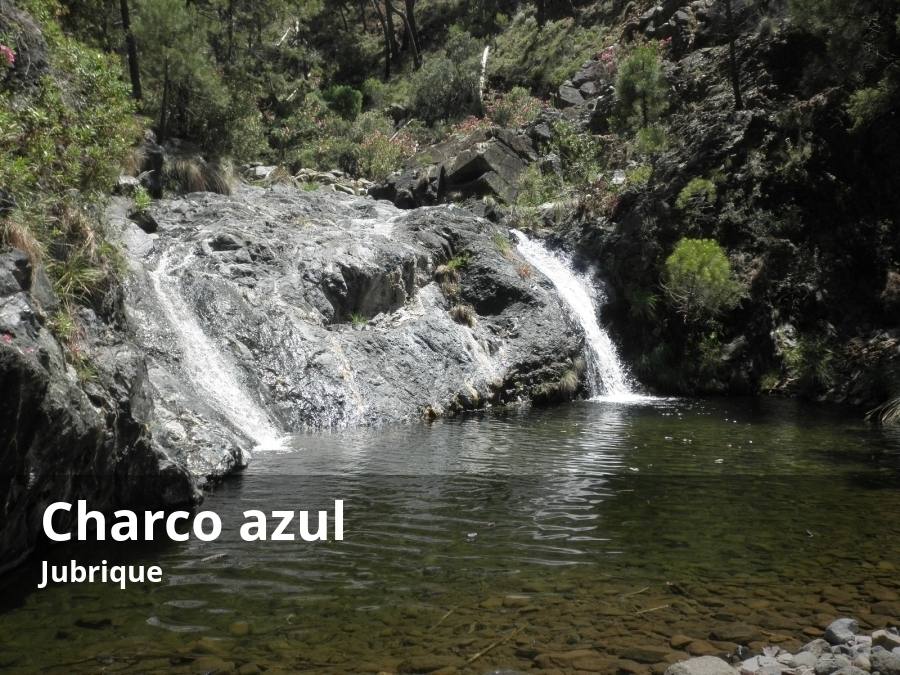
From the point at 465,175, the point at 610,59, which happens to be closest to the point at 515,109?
the point at 610,59

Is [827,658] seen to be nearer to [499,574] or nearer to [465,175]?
[499,574]

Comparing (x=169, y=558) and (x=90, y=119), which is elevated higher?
(x=90, y=119)

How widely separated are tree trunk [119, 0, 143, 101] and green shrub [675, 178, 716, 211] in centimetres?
1870

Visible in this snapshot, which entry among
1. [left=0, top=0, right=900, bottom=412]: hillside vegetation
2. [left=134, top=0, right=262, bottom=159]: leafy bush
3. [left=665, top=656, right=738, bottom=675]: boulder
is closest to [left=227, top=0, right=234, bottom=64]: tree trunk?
[left=0, top=0, right=900, bottom=412]: hillside vegetation

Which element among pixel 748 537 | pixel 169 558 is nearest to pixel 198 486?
pixel 169 558

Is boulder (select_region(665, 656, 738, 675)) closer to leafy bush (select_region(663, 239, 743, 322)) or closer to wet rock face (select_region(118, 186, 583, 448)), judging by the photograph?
wet rock face (select_region(118, 186, 583, 448))

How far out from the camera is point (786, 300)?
21.3 metres

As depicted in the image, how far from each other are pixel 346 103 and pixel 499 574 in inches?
1708

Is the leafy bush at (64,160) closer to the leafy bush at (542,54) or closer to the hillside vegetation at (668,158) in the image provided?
the hillside vegetation at (668,158)

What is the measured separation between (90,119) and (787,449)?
1294 cm

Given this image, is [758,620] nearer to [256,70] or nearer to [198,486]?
[198,486]

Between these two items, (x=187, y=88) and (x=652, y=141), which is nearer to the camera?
(x=187, y=88)

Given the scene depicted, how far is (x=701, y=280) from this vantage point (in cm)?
2100

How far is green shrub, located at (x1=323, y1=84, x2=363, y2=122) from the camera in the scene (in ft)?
149
